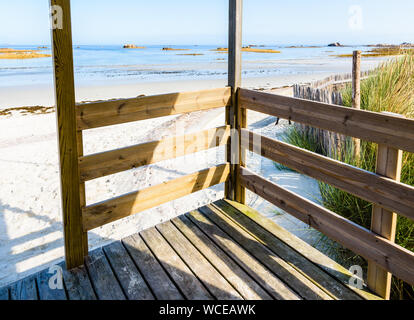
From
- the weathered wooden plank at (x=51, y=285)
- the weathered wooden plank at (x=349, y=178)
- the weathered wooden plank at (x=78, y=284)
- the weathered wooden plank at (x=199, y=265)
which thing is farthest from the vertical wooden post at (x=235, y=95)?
the weathered wooden plank at (x=51, y=285)

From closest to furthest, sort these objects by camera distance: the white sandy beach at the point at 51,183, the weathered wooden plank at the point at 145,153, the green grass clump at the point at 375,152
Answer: the weathered wooden plank at the point at 145,153 → the green grass clump at the point at 375,152 → the white sandy beach at the point at 51,183

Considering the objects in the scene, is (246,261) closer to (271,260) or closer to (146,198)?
(271,260)

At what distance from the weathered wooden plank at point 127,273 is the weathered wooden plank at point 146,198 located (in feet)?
0.74

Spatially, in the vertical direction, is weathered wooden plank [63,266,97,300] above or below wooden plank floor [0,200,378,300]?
below

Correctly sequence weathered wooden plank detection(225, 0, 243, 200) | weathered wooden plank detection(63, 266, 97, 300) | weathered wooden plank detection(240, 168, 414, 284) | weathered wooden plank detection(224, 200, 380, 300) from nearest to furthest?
weathered wooden plank detection(240, 168, 414, 284) < weathered wooden plank detection(63, 266, 97, 300) < weathered wooden plank detection(224, 200, 380, 300) < weathered wooden plank detection(225, 0, 243, 200)

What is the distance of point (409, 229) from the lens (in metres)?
2.40

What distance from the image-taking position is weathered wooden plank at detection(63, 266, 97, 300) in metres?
1.99

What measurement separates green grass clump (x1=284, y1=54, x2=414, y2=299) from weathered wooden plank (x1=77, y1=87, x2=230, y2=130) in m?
1.29

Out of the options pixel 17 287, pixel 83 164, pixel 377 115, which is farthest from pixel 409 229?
pixel 17 287

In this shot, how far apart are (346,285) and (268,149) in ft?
3.61

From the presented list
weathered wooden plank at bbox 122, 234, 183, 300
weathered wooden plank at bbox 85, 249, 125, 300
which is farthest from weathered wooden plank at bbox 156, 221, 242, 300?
weathered wooden plank at bbox 85, 249, 125, 300

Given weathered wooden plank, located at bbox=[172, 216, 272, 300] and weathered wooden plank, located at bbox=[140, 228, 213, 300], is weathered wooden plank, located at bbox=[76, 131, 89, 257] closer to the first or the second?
weathered wooden plank, located at bbox=[140, 228, 213, 300]

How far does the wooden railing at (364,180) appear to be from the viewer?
1.77 metres

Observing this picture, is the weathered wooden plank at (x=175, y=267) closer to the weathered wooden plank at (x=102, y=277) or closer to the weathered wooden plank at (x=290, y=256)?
the weathered wooden plank at (x=102, y=277)
